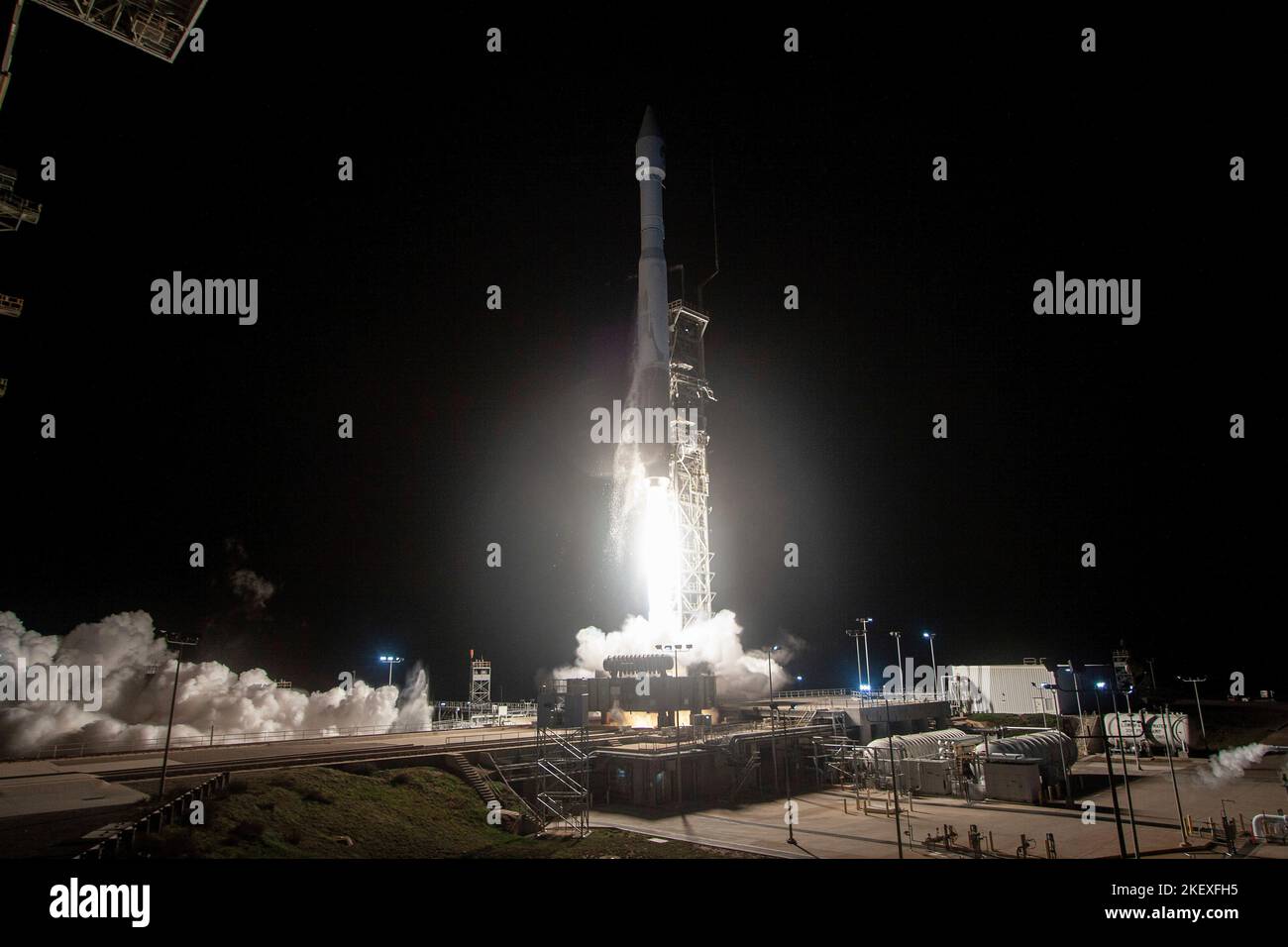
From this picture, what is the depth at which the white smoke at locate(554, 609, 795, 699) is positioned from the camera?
174ft

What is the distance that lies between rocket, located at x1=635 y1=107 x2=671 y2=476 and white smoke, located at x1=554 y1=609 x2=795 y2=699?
12395mm

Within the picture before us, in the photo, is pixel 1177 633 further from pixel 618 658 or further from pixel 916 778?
pixel 618 658

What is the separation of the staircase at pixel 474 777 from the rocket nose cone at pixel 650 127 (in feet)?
163

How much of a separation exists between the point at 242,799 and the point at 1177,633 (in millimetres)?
84837

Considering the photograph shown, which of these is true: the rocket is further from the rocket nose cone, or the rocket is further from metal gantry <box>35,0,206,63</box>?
metal gantry <box>35,0,206,63</box>

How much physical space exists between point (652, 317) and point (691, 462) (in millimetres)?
11756

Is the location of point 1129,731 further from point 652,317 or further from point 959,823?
point 652,317

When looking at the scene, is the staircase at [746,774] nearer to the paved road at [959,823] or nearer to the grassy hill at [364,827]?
the paved road at [959,823]

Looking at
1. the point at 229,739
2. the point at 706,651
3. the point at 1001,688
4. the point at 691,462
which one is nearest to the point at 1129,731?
the point at 1001,688

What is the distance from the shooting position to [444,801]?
26.9 m

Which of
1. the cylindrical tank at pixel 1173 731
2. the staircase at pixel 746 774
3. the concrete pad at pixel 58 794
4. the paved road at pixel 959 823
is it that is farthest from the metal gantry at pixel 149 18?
the cylindrical tank at pixel 1173 731

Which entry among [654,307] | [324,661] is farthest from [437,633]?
[654,307]

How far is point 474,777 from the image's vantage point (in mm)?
29469

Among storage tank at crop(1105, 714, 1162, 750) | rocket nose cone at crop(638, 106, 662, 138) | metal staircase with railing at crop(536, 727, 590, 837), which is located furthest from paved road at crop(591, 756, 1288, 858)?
rocket nose cone at crop(638, 106, 662, 138)
